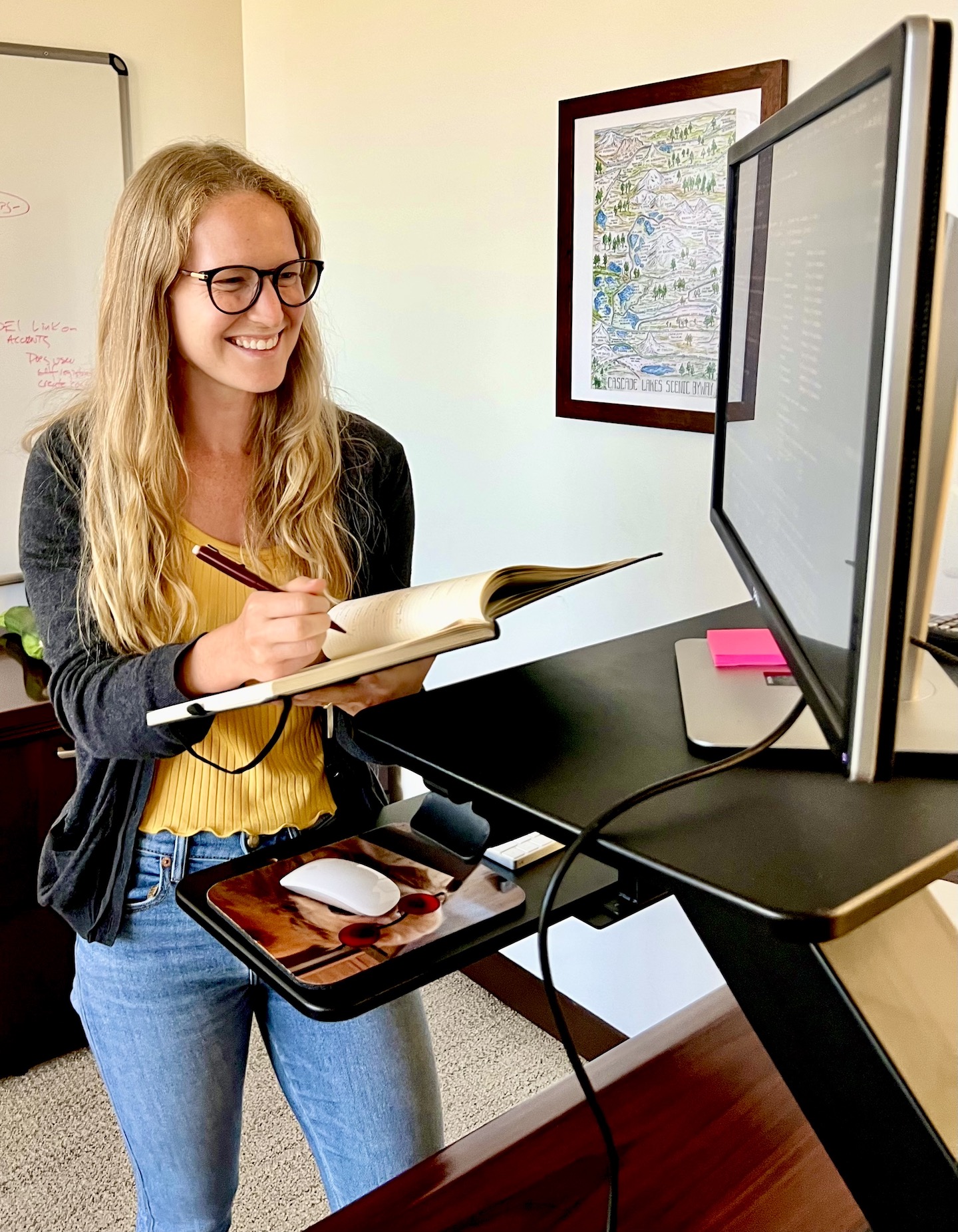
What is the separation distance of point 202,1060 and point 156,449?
630 mm

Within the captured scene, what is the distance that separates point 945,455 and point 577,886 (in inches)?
16.2

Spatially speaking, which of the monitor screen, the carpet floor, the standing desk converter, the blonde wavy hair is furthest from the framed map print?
the carpet floor

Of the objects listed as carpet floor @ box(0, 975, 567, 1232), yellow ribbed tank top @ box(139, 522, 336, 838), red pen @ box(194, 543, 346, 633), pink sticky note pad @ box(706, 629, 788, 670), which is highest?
red pen @ box(194, 543, 346, 633)

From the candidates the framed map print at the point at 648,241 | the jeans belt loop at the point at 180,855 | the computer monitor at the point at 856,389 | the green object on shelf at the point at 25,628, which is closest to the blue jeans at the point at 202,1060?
the jeans belt loop at the point at 180,855

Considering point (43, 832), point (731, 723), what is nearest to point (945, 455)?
point (731, 723)

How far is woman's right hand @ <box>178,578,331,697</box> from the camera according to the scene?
84cm

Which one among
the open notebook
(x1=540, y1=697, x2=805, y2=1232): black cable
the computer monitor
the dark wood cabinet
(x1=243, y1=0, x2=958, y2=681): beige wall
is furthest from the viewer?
the dark wood cabinet

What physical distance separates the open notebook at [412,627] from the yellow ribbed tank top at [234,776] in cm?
29

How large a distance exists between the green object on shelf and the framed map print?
1122mm

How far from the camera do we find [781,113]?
0.69 meters

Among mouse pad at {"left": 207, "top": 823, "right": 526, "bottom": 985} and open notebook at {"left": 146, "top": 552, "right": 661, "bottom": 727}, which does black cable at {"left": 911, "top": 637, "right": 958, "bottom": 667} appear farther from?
mouse pad at {"left": 207, "top": 823, "right": 526, "bottom": 985}

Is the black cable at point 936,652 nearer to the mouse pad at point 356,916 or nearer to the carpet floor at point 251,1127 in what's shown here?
the mouse pad at point 356,916

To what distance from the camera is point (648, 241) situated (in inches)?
68.3

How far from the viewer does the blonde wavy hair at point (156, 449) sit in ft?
3.82
